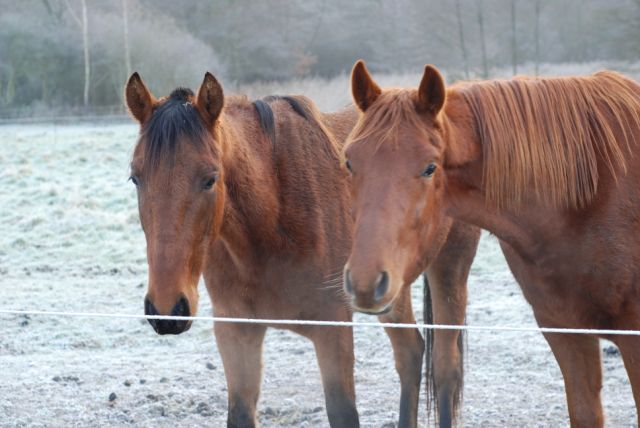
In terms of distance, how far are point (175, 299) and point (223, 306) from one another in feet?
2.38

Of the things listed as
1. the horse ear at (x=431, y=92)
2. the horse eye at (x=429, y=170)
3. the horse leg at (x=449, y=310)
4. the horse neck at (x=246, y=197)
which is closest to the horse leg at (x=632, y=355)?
the horse eye at (x=429, y=170)

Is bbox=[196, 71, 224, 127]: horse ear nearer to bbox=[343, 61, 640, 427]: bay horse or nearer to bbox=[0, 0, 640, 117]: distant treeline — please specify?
bbox=[343, 61, 640, 427]: bay horse

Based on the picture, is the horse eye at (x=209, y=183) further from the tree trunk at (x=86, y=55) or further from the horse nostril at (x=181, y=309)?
the tree trunk at (x=86, y=55)

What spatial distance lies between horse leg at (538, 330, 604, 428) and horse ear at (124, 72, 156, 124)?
1779 millimetres

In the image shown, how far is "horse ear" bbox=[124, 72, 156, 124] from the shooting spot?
325cm

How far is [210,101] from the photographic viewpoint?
3.29 metres

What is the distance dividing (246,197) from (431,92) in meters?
1.15

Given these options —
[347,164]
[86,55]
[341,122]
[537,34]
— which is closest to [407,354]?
[341,122]

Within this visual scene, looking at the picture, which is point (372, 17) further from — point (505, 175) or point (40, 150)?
point (505, 175)

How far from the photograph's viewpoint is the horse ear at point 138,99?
128 inches

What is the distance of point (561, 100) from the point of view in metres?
2.94

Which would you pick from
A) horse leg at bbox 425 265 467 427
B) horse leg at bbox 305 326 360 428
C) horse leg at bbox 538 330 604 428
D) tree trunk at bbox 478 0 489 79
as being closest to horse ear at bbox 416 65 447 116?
horse leg at bbox 538 330 604 428

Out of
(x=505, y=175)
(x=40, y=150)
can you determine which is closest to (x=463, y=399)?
(x=505, y=175)

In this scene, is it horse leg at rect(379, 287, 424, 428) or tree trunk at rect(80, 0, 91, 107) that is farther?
tree trunk at rect(80, 0, 91, 107)
